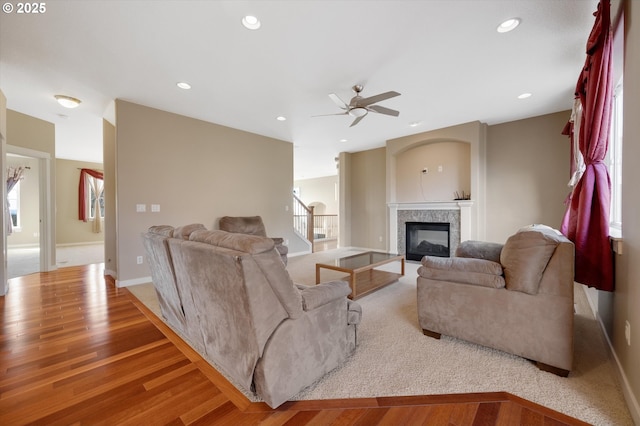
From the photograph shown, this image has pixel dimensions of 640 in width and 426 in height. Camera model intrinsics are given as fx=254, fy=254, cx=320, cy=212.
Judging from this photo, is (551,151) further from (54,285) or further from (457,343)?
(54,285)

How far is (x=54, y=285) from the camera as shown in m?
3.93

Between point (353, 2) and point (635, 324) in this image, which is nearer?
point (635, 324)

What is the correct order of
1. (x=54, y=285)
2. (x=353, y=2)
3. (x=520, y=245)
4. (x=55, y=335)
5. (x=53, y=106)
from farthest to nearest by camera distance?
(x=53, y=106)
(x=54, y=285)
(x=55, y=335)
(x=353, y=2)
(x=520, y=245)

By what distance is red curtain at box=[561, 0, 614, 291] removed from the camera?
1.91 meters

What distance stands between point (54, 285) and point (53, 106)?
114 inches

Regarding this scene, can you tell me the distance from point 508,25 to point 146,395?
13.6 feet

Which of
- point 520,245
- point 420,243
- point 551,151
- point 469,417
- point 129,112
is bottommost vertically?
point 469,417

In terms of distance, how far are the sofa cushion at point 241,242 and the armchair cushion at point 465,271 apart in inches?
58.4

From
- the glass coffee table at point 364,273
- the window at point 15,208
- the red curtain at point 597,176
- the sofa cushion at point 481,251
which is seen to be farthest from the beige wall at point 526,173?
the window at point 15,208

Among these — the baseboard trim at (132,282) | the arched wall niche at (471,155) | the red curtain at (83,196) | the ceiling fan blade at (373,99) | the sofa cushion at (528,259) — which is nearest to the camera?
the sofa cushion at (528,259)

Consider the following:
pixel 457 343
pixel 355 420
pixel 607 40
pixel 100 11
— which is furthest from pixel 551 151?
pixel 100 11

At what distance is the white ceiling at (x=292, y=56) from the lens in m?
2.21

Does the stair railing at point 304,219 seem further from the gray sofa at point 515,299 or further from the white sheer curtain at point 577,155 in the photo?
the white sheer curtain at point 577,155

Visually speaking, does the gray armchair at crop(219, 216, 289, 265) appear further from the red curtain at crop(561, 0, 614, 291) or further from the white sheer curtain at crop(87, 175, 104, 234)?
the white sheer curtain at crop(87, 175, 104, 234)
